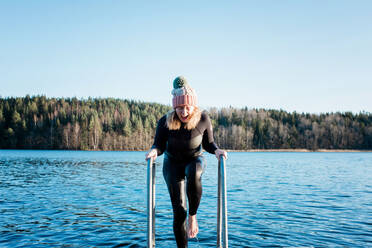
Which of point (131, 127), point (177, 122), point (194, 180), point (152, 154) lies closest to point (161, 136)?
point (177, 122)

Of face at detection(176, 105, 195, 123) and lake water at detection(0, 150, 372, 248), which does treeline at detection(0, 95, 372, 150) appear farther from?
face at detection(176, 105, 195, 123)

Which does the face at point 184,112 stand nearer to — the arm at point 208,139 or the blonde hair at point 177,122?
the blonde hair at point 177,122

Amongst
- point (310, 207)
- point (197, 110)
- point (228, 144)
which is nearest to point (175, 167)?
point (197, 110)

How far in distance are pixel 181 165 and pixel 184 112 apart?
2.74 ft

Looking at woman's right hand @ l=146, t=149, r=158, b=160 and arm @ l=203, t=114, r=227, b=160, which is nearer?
woman's right hand @ l=146, t=149, r=158, b=160

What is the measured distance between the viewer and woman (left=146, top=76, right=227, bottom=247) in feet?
15.4

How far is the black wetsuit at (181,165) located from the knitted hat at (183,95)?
33 centimetres

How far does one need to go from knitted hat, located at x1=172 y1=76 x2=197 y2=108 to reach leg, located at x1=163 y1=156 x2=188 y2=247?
3.22 ft

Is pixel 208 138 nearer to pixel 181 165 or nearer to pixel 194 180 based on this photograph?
pixel 181 165

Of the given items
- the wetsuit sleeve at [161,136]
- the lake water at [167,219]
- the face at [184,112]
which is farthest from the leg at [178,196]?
the lake water at [167,219]

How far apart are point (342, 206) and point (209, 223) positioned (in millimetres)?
7525

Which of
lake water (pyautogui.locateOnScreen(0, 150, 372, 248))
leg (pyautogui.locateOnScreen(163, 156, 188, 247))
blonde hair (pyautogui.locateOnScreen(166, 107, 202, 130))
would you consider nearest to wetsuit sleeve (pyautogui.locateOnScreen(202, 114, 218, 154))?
blonde hair (pyautogui.locateOnScreen(166, 107, 202, 130))

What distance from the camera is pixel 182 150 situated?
189 inches

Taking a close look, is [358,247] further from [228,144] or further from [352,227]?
[228,144]
